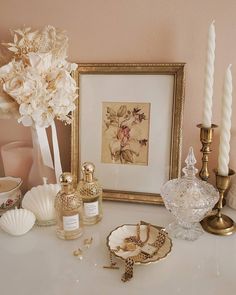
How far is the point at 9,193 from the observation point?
0.87 m

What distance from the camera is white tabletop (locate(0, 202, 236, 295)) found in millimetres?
607

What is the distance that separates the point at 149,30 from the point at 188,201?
18.6 inches

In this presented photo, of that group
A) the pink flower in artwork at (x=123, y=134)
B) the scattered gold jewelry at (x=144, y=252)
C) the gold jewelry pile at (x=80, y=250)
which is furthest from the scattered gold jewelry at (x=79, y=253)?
the pink flower in artwork at (x=123, y=134)

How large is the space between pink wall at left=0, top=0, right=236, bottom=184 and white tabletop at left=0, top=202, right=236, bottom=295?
32 cm

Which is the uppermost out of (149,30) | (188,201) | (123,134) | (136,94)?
(149,30)

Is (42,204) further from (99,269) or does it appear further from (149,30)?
(149,30)

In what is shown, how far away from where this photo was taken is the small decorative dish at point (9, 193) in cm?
87

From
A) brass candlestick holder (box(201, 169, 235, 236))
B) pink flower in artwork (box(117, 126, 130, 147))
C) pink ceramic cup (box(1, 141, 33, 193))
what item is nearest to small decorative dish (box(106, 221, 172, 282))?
brass candlestick holder (box(201, 169, 235, 236))

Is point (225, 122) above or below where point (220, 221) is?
above

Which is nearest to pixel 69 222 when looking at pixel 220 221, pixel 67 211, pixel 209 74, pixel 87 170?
pixel 67 211

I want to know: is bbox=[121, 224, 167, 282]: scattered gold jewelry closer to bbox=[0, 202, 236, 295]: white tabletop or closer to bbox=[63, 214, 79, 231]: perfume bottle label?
bbox=[0, 202, 236, 295]: white tabletop

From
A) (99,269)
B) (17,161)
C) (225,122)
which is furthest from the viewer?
(17,161)

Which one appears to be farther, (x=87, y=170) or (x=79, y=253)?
(x=87, y=170)

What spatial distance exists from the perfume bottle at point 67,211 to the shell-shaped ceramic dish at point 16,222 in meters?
0.07
